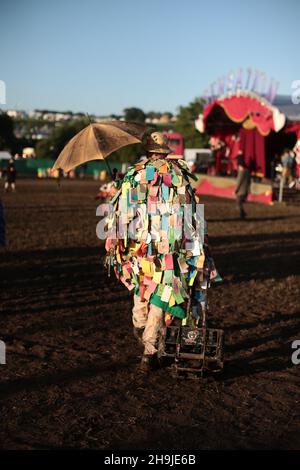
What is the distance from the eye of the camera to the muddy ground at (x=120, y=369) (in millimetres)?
4004

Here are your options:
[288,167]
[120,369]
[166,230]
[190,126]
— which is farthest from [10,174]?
[190,126]

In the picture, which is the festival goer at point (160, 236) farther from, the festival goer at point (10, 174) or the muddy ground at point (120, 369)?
the festival goer at point (10, 174)

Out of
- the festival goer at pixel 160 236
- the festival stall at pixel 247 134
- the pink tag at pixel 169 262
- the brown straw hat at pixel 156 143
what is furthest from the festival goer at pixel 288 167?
the pink tag at pixel 169 262

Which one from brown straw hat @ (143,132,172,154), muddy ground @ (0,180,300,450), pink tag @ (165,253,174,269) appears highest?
brown straw hat @ (143,132,172,154)

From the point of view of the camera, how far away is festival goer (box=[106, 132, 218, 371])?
16.5 feet

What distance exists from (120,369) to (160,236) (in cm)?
123

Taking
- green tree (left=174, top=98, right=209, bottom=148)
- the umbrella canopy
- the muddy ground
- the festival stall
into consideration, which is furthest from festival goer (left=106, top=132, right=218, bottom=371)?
green tree (left=174, top=98, right=209, bottom=148)

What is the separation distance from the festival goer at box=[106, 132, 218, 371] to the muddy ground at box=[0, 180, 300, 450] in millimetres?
609

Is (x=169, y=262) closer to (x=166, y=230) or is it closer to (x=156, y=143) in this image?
(x=166, y=230)

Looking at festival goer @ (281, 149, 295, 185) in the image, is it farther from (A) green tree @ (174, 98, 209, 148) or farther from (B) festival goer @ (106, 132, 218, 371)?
(A) green tree @ (174, 98, 209, 148)

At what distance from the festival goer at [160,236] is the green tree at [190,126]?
61786mm

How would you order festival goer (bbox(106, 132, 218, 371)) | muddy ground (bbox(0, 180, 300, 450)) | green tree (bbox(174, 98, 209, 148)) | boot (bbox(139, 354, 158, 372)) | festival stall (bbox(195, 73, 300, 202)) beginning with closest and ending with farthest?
muddy ground (bbox(0, 180, 300, 450)) < festival goer (bbox(106, 132, 218, 371)) < boot (bbox(139, 354, 158, 372)) < festival stall (bbox(195, 73, 300, 202)) < green tree (bbox(174, 98, 209, 148))

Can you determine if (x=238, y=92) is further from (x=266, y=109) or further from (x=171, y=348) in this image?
(x=171, y=348)

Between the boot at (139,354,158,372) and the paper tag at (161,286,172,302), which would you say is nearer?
the paper tag at (161,286,172,302)
